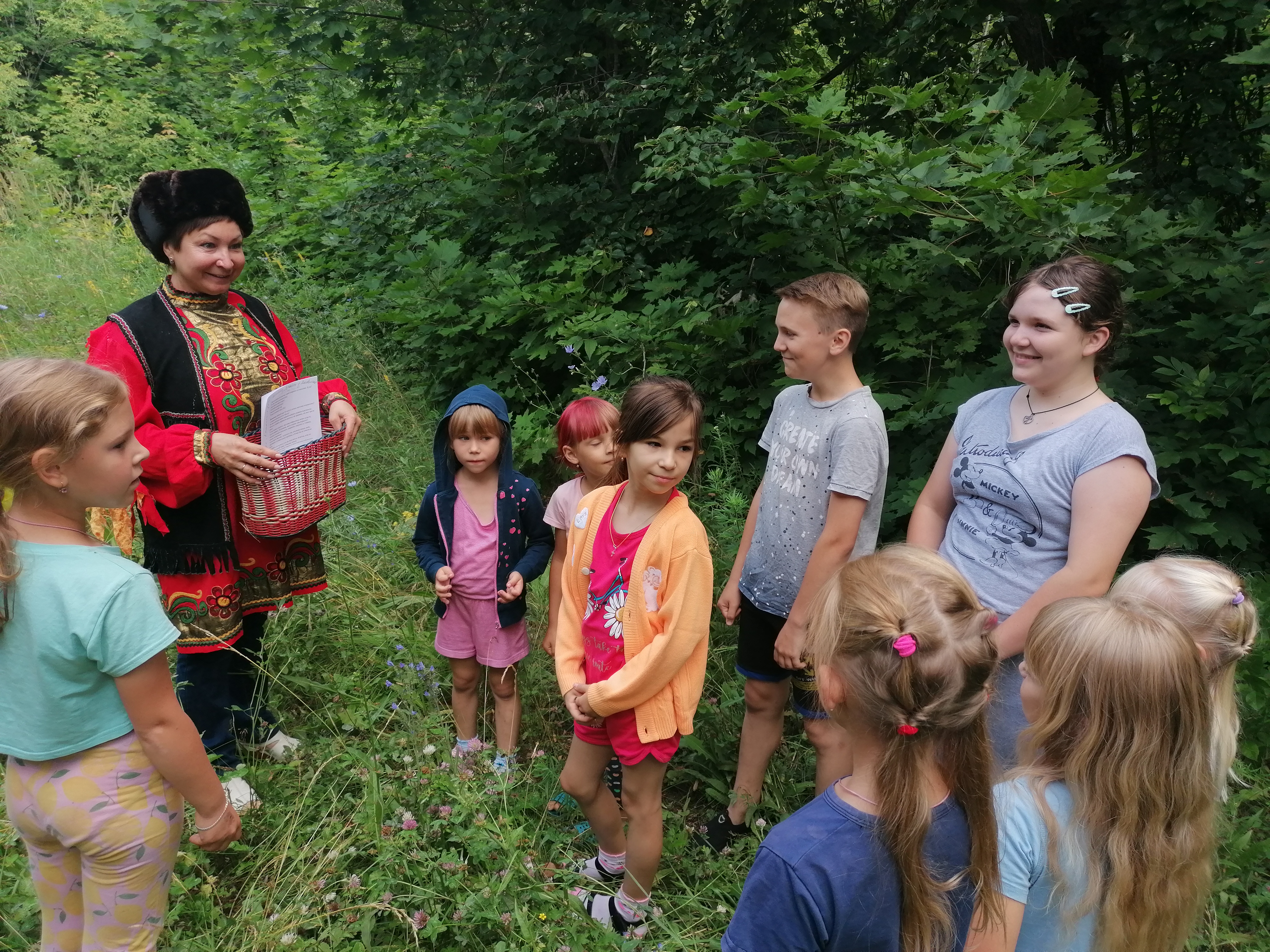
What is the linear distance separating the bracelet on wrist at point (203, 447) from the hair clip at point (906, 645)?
206cm

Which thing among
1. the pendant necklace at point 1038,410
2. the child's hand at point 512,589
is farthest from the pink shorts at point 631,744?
the pendant necklace at point 1038,410

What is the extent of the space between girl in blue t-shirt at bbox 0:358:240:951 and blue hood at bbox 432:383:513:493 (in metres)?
1.20

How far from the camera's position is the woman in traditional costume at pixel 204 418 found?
2537mm

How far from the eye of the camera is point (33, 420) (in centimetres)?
163

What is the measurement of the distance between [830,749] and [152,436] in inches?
87.1

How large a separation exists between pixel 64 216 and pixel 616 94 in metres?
9.14

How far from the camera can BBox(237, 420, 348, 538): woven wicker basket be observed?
2564mm

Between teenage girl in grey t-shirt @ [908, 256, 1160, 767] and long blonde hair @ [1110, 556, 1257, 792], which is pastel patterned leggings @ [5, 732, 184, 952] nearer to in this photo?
teenage girl in grey t-shirt @ [908, 256, 1160, 767]

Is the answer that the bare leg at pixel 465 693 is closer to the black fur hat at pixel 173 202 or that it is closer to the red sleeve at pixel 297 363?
the red sleeve at pixel 297 363

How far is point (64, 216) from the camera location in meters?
10.7

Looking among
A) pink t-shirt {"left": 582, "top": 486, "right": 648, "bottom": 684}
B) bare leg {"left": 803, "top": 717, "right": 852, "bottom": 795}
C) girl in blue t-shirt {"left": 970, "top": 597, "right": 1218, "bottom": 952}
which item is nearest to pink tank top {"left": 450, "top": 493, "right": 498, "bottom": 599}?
pink t-shirt {"left": 582, "top": 486, "right": 648, "bottom": 684}

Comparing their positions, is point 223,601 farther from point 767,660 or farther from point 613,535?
point 767,660

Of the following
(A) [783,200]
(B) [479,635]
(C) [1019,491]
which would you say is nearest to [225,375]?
(B) [479,635]

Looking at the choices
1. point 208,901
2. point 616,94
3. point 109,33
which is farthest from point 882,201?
point 109,33
